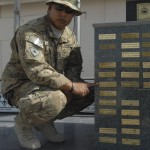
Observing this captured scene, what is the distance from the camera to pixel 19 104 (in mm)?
2957

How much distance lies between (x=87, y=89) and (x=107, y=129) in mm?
347

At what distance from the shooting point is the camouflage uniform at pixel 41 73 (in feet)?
9.55

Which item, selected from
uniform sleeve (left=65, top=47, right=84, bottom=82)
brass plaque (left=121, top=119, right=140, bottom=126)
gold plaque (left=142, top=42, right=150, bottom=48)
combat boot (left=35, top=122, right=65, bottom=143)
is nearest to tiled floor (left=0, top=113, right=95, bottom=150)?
combat boot (left=35, top=122, right=65, bottom=143)

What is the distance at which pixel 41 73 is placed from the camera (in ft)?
9.60

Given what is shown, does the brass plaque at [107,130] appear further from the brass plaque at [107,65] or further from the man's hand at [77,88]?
the brass plaque at [107,65]

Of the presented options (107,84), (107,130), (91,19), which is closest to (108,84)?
(107,84)

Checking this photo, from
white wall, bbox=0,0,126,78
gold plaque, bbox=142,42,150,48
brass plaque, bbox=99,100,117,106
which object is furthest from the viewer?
white wall, bbox=0,0,126,78

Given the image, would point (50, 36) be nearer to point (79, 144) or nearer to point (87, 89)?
point (87, 89)

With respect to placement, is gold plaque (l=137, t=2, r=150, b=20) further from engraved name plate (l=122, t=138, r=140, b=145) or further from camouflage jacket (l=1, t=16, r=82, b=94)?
engraved name plate (l=122, t=138, r=140, b=145)

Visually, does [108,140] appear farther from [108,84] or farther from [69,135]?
[69,135]

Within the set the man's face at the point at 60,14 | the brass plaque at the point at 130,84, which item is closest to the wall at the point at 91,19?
the man's face at the point at 60,14

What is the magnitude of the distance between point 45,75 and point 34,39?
0.29 metres

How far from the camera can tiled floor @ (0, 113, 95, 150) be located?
312cm

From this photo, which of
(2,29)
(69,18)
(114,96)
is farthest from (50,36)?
(2,29)
